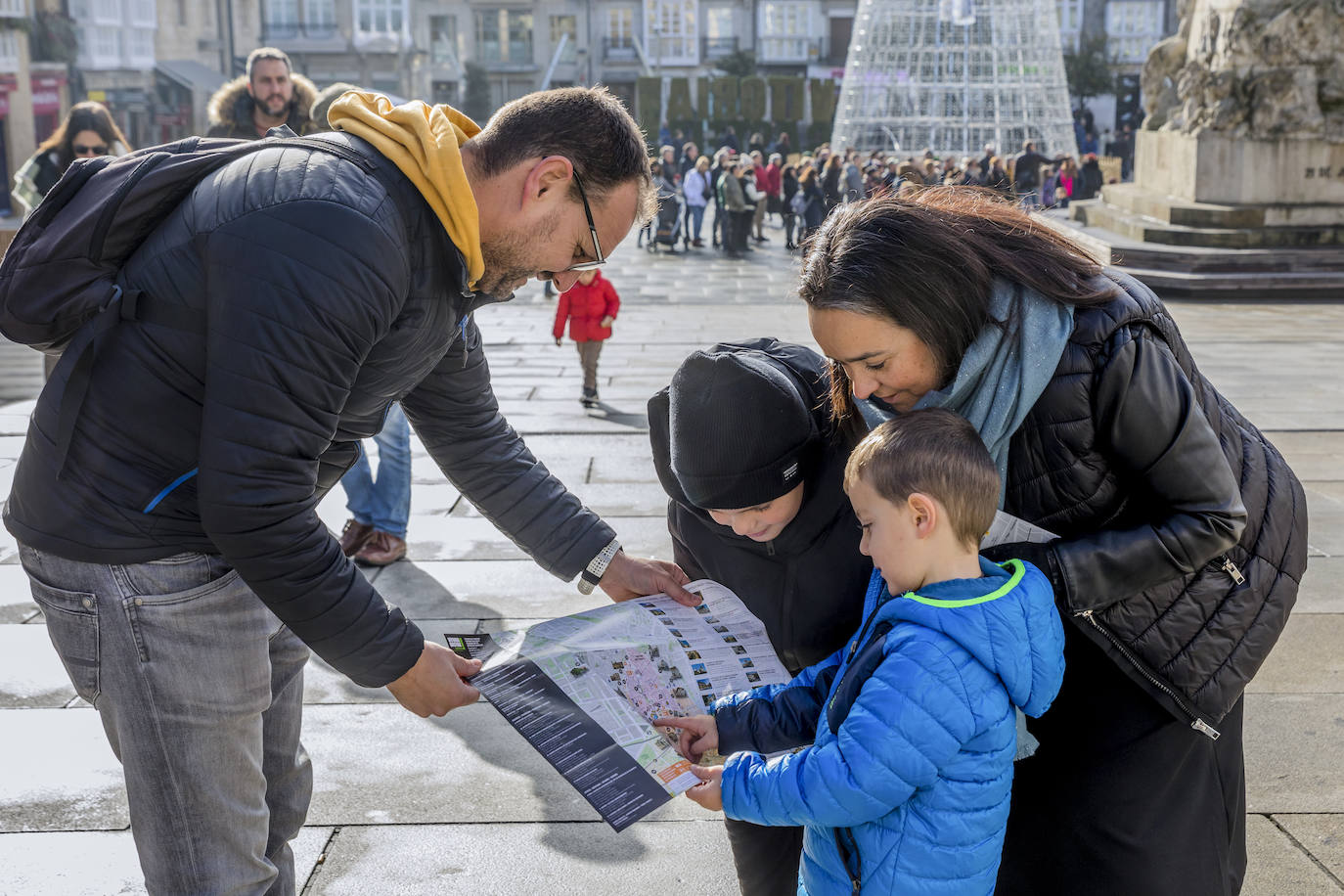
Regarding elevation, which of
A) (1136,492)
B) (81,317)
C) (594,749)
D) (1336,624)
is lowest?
(1336,624)

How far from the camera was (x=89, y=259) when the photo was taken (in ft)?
6.47

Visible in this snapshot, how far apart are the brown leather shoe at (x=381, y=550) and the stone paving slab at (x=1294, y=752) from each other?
328 cm

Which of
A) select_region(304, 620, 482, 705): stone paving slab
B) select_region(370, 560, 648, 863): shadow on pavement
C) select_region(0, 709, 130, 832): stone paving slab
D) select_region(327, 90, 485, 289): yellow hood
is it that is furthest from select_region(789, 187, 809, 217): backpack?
select_region(327, 90, 485, 289): yellow hood

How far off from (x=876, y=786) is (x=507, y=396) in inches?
294

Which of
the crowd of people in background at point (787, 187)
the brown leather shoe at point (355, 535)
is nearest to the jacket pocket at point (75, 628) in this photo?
the brown leather shoe at point (355, 535)

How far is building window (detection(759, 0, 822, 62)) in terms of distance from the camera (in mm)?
58469

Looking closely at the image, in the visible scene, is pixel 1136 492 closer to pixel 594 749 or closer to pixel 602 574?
pixel 594 749

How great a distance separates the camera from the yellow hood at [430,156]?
2025mm

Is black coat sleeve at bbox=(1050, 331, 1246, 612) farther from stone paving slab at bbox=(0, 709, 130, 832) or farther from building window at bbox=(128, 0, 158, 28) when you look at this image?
building window at bbox=(128, 0, 158, 28)

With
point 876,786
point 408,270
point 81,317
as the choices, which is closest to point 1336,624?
point 876,786

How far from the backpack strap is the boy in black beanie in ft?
2.11

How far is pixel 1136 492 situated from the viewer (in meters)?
2.03

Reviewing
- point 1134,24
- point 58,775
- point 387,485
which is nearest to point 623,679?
point 58,775

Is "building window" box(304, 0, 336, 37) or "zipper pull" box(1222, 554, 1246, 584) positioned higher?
"building window" box(304, 0, 336, 37)
